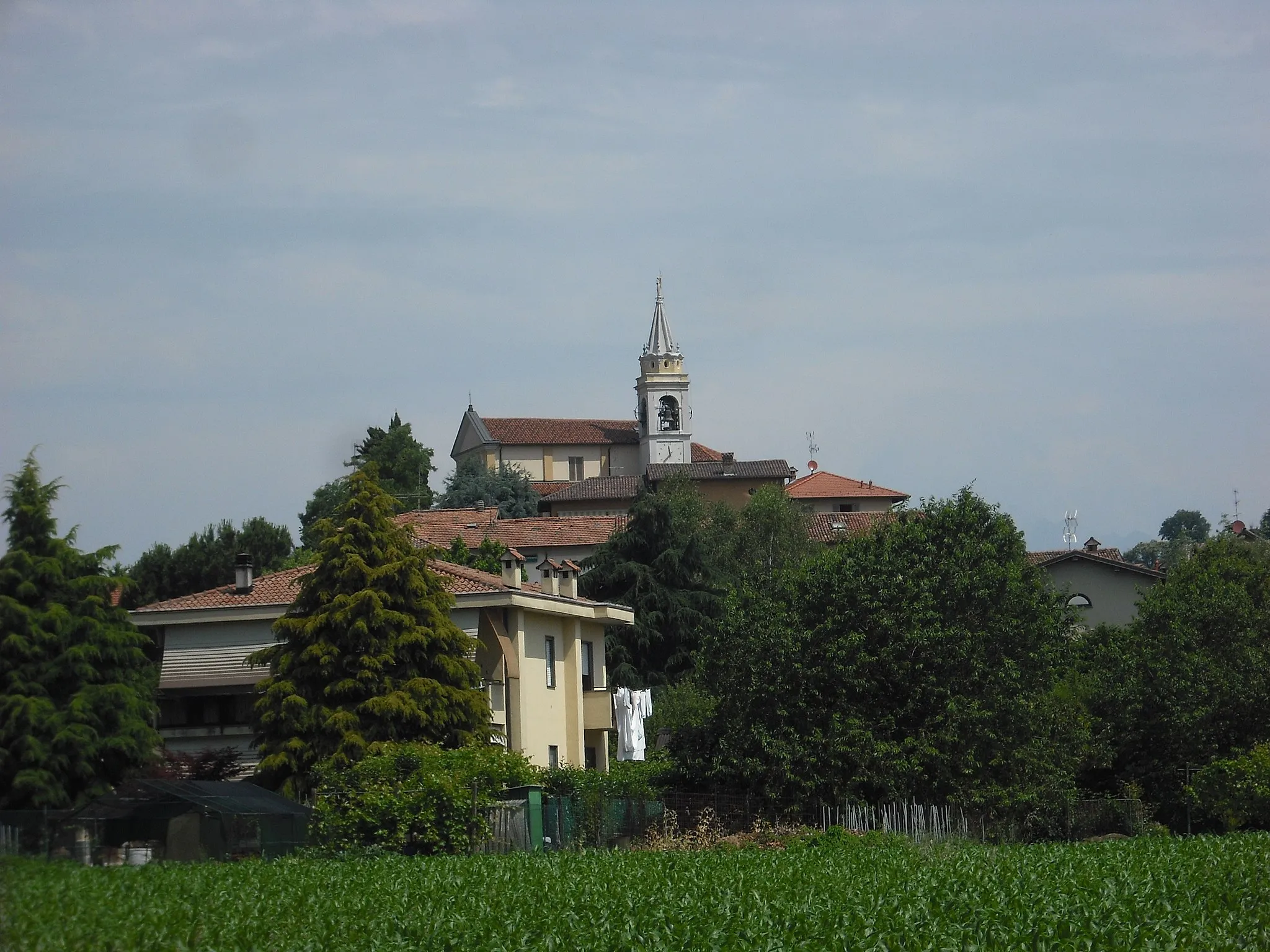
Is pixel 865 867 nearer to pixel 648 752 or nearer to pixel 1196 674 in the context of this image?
pixel 1196 674

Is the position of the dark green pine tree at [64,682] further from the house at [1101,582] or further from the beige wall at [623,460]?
the beige wall at [623,460]

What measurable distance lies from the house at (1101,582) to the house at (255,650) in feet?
102

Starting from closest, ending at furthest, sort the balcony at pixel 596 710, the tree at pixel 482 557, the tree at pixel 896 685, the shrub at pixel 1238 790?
the tree at pixel 896 685
the shrub at pixel 1238 790
the balcony at pixel 596 710
the tree at pixel 482 557

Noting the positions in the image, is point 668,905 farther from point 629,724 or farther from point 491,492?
point 491,492

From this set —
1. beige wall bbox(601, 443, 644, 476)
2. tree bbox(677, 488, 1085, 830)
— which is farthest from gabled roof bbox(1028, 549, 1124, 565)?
beige wall bbox(601, 443, 644, 476)

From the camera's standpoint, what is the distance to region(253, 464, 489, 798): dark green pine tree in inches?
1254

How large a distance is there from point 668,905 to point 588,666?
3016 cm

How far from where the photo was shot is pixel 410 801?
27078 mm

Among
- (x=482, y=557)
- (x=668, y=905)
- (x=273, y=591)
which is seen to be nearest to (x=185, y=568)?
(x=482, y=557)

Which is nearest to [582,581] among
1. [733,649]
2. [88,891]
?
[733,649]

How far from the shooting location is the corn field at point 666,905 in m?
13.8

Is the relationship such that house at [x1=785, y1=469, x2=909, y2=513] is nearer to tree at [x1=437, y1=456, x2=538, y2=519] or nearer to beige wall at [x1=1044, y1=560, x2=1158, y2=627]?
tree at [x1=437, y1=456, x2=538, y2=519]

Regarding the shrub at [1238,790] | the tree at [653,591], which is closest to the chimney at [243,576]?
the tree at [653,591]

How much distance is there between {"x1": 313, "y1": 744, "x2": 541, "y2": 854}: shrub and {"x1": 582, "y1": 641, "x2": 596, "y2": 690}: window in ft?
58.4
